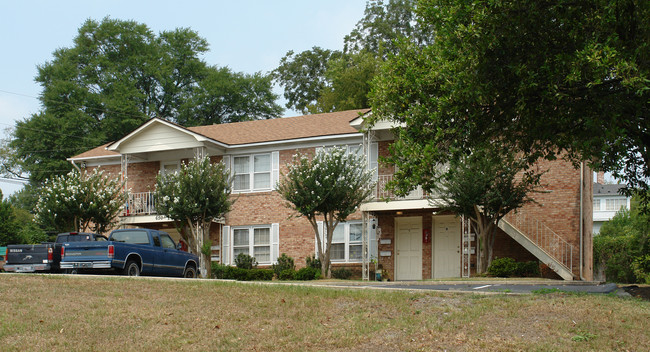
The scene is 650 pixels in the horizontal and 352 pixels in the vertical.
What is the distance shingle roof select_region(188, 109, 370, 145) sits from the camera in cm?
2783

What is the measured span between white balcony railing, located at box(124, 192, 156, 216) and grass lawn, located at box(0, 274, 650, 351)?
15.5 metres

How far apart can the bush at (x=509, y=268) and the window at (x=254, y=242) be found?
999 cm

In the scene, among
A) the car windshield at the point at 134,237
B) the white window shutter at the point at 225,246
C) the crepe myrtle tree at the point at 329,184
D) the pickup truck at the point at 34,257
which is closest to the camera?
the car windshield at the point at 134,237

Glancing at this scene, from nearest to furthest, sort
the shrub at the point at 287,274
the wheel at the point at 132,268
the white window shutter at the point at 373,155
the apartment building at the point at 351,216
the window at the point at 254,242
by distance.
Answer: the wheel at the point at 132,268, the apartment building at the point at 351,216, the shrub at the point at 287,274, the white window shutter at the point at 373,155, the window at the point at 254,242

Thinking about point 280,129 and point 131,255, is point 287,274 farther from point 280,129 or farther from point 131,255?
point 131,255

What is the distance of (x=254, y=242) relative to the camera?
28250 mm

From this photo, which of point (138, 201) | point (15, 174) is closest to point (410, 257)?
point (138, 201)

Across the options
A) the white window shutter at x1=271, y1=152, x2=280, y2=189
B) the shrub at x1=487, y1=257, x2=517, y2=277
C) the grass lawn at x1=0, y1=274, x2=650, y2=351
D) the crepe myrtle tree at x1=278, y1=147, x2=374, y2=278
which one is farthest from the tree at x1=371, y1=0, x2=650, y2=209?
the white window shutter at x1=271, y1=152, x2=280, y2=189

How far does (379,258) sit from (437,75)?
13.1 metres

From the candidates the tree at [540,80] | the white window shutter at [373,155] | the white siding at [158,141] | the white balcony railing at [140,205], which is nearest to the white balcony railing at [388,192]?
the white window shutter at [373,155]

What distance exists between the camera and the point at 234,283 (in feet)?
49.0

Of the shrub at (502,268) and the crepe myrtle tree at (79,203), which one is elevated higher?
the crepe myrtle tree at (79,203)

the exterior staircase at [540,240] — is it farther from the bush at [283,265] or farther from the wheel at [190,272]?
the wheel at [190,272]

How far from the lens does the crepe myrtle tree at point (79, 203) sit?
2659 centimetres
